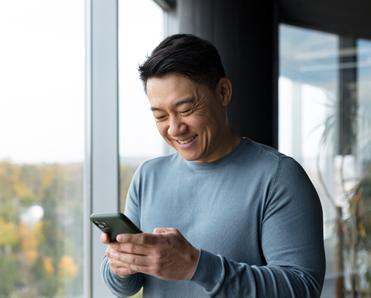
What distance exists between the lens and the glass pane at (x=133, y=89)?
2.73 metres

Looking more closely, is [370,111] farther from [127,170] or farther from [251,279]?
[251,279]

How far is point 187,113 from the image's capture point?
1338mm

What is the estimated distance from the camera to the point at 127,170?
9.08ft

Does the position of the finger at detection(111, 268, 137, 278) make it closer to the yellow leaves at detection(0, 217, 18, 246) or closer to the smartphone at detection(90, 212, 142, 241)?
the smartphone at detection(90, 212, 142, 241)

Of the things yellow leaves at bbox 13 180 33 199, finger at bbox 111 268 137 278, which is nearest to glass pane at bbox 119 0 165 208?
yellow leaves at bbox 13 180 33 199

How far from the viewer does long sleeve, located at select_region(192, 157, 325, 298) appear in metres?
1.19

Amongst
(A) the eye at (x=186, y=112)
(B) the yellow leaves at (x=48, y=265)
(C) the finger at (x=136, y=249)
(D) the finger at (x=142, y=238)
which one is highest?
(A) the eye at (x=186, y=112)

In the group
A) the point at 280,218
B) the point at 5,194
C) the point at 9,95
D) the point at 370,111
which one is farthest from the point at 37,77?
the point at 370,111

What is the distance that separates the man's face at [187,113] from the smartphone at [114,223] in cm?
27

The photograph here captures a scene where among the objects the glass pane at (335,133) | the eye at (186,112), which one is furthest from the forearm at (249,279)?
the glass pane at (335,133)

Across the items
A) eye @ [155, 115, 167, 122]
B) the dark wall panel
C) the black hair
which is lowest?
eye @ [155, 115, 167, 122]

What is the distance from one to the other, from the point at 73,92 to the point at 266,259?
134cm

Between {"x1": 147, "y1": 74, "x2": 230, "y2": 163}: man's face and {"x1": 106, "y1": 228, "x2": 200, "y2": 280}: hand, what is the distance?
0.26 metres

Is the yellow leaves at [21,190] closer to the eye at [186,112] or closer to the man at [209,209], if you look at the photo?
the man at [209,209]
